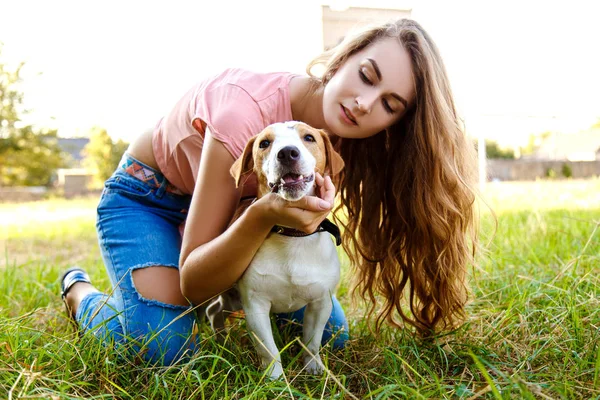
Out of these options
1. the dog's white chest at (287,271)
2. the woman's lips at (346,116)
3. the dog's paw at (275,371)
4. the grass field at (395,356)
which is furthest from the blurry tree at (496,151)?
the dog's paw at (275,371)

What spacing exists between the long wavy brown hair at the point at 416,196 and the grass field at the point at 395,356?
0.67ft

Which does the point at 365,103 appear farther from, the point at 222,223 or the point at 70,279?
the point at 70,279

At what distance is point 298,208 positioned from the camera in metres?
1.60

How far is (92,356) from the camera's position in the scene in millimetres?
1701

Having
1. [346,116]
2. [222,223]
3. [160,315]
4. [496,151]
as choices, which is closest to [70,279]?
[160,315]

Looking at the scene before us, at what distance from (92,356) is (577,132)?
48223 mm

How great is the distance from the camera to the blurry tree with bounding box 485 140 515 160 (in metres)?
30.0

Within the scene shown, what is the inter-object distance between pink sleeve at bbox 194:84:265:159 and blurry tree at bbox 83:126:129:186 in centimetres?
1719

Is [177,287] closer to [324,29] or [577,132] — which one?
[324,29]

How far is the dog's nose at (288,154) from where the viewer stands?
1.51m

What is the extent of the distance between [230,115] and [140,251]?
2.58ft

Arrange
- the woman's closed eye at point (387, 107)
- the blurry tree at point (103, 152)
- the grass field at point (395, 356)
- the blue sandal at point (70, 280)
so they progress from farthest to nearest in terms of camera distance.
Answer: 1. the blurry tree at point (103, 152)
2. the blue sandal at point (70, 280)
3. the woman's closed eye at point (387, 107)
4. the grass field at point (395, 356)

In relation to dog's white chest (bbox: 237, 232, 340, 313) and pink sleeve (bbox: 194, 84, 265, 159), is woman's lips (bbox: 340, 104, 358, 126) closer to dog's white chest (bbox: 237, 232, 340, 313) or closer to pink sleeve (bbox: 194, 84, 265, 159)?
pink sleeve (bbox: 194, 84, 265, 159)

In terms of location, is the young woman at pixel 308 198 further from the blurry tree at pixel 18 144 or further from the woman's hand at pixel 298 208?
→ the blurry tree at pixel 18 144
